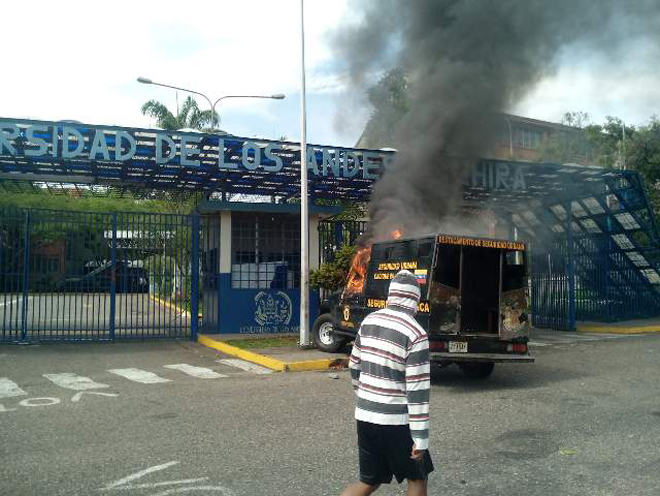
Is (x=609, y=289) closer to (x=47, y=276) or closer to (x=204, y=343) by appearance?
(x=204, y=343)

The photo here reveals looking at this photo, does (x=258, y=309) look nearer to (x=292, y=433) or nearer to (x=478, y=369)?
(x=478, y=369)

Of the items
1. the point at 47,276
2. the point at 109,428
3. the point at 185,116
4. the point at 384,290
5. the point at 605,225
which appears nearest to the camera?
the point at 109,428

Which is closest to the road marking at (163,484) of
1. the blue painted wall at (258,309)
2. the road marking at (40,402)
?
the road marking at (40,402)

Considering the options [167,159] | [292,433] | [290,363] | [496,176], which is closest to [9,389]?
[290,363]

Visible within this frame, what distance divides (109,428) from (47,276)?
8129 mm

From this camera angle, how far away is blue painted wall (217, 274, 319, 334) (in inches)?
563

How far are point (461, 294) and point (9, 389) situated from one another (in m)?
6.61

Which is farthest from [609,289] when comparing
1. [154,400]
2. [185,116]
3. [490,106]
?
[185,116]

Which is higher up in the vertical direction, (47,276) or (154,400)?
(47,276)

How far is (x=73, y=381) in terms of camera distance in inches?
346

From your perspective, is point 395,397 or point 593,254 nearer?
point 395,397

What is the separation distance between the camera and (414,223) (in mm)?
12008

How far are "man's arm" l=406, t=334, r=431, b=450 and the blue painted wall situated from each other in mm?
11546

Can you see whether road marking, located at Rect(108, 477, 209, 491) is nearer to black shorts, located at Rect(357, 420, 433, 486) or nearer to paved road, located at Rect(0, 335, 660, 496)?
paved road, located at Rect(0, 335, 660, 496)
